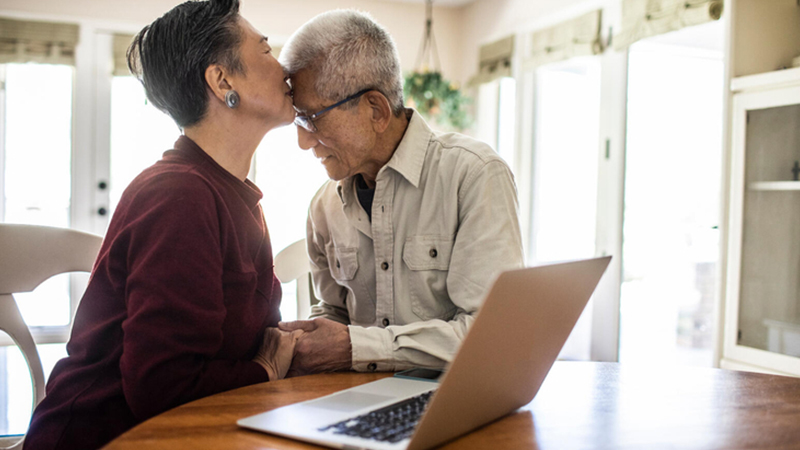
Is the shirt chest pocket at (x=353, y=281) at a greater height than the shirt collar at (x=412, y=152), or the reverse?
the shirt collar at (x=412, y=152)

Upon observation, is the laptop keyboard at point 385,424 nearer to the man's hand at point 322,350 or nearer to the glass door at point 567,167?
the man's hand at point 322,350

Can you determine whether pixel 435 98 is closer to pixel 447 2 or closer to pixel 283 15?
pixel 447 2

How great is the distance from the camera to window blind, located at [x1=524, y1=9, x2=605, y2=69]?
3977 mm

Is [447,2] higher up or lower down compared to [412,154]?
higher up

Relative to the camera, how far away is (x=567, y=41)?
4219 millimetres

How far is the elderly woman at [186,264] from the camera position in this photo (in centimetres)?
96

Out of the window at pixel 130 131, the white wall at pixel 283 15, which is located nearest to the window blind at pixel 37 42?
the white wall at pixel 283 15

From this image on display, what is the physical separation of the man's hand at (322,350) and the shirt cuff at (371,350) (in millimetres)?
19

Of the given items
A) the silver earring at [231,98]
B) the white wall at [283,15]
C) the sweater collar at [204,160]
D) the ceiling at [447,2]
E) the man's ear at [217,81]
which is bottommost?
the sweater collar at [204,160]

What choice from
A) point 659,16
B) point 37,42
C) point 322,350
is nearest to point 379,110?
point 322,350

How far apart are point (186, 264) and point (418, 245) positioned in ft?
2.11

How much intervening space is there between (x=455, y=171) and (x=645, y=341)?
2.91 metres

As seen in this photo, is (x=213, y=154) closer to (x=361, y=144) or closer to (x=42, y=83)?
(x=361, y=144)

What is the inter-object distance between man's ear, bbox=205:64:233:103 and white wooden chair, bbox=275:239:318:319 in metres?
0.73
